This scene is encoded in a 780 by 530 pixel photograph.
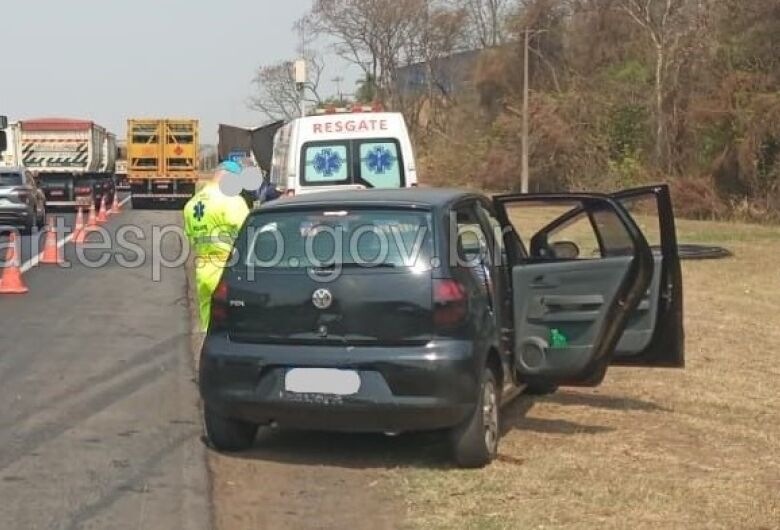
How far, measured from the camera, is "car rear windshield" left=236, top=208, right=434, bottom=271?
6.34 m

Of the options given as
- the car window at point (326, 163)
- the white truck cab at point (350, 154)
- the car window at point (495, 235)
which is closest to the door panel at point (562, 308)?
the car window at point (495, 235)

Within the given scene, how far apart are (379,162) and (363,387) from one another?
950cm

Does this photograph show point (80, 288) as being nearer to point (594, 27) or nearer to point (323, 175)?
point (323, 175)

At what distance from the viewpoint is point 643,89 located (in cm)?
4181

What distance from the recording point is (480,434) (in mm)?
6348

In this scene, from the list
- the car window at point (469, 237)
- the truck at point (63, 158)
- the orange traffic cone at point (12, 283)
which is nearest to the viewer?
the car window at point (469, 237)

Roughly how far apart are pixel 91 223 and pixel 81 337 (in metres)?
17.3

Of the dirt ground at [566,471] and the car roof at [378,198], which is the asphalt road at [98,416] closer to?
the dirt ground at [566,471]

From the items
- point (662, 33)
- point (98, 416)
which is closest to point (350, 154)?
point (98, 416)

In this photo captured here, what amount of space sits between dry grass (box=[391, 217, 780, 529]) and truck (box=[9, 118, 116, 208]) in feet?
98.3

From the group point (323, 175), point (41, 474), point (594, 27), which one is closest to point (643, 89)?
point (594, 27)

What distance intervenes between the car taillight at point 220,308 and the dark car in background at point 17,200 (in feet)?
64.2

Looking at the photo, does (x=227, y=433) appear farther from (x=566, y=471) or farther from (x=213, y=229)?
(x=213, y=229)

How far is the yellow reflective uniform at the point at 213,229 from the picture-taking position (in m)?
8.73
